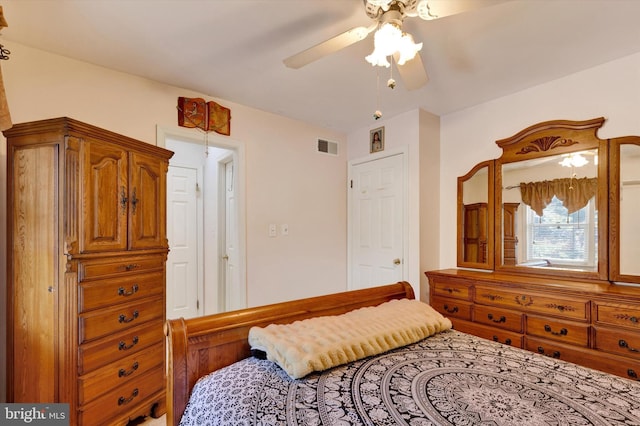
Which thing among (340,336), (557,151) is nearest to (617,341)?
(557,151)

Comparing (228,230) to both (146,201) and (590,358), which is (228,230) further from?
(590,358)

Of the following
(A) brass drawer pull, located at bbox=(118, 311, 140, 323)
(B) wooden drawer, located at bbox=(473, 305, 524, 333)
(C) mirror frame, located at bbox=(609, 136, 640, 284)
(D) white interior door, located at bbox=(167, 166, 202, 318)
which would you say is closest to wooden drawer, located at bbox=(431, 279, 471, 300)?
(B) wooden drawer, located at bbox=(473, 305, 524, 333)

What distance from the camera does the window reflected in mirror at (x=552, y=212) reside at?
88.9 inches

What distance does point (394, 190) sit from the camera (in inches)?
126

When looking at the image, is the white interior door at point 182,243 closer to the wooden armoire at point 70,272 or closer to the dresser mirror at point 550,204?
the wooden armoire at point 70,272

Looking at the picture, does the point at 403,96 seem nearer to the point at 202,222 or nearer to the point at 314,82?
the point at 314,82

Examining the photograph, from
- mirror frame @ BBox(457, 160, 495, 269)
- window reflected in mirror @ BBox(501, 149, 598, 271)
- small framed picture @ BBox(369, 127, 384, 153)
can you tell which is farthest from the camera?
small framed picture @ BBox(369, 127, 384, 153)

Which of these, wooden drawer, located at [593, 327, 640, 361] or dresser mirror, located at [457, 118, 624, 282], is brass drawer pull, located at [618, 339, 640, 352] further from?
dresser mirror, located at [457, 118, 624, 282]

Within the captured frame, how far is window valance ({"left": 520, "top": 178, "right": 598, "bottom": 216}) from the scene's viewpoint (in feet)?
7.47

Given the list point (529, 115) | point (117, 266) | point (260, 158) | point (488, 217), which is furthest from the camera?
point (260, 158)

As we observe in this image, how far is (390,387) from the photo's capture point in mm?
1080

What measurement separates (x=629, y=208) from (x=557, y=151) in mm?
604

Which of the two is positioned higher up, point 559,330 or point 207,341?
point 207,341

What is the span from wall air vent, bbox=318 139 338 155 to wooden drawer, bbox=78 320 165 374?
7.70ft
